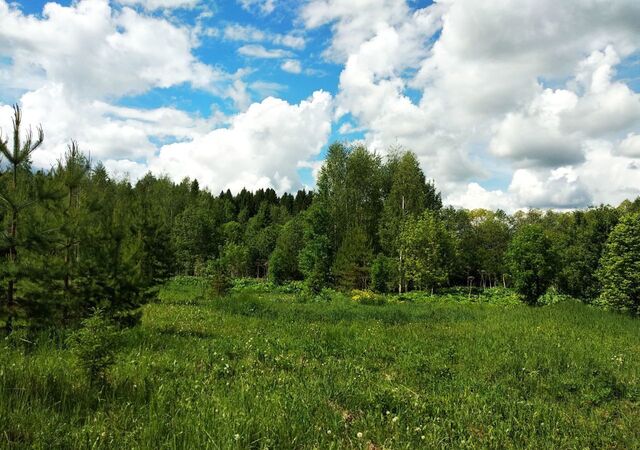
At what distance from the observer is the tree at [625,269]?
23.2 metres

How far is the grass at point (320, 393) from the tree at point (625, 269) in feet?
42.2

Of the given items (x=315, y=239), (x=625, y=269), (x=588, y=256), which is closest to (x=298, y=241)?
(x=315, y=239)

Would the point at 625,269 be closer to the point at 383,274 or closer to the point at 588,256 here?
the point at 588,256

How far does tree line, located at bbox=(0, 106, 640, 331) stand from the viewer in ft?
30.3

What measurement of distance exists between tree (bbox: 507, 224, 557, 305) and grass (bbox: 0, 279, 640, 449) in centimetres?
1680

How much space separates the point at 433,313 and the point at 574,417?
15.5 m

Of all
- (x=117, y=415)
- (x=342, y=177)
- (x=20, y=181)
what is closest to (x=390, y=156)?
(x=342, y=177)

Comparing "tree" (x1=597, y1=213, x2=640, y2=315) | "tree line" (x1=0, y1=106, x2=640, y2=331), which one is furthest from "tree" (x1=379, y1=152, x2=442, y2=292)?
"tree" (x1=597, y1=213, x2=640, y2=315)

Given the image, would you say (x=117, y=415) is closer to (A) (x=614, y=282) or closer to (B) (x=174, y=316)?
(B) (x=174, y=316)

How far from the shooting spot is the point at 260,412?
505cm

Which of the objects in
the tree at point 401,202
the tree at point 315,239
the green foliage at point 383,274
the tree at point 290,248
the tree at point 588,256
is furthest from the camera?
the tree at point 290,248

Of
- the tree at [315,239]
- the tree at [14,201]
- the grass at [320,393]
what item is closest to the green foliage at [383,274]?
the tree at [315,239]

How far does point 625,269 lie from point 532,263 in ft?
18.9

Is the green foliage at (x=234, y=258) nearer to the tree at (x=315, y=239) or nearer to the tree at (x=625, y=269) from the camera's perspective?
the tree at (x=315, y=239)
